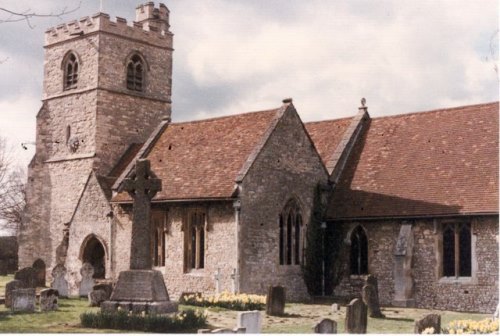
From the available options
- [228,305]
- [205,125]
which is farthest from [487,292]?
[205,125]

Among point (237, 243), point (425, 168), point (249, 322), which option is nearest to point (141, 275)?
point (249, 322)

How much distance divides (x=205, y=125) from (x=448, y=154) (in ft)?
33.6

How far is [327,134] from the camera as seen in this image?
3462cm

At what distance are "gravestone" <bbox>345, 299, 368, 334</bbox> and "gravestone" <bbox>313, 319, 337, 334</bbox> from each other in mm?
2741

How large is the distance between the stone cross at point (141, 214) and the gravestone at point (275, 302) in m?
4.37

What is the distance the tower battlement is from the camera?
3756 cm

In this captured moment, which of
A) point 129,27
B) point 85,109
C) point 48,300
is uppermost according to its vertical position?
point 129,27

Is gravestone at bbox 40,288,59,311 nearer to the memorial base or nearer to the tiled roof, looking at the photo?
the memorial base

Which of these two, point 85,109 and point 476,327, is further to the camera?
point 85,109

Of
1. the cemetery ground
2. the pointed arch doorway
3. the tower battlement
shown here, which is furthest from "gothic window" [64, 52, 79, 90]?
the cemetery ground

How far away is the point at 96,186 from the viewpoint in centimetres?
3331

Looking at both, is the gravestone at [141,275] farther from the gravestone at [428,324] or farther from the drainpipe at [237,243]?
the drainpipe at [237,243]

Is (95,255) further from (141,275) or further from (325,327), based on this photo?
(325,327)

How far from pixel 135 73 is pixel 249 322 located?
24917 millimetres
